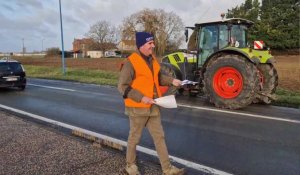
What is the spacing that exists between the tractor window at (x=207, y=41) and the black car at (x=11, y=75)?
886 cm

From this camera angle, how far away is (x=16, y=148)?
5871 mm

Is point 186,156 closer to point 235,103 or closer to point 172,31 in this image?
point 235,103

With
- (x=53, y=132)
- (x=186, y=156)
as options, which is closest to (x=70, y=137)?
(x=53, y=132)

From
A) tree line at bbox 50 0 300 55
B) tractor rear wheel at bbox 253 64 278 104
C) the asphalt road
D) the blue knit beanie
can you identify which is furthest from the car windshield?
tree line at bbox 50 0 300 55

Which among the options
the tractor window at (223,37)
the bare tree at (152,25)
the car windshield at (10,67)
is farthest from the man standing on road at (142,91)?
the bare tree at (152,25)

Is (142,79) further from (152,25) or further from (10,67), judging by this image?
(152,25)

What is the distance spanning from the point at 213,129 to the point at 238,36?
A: 4681mm

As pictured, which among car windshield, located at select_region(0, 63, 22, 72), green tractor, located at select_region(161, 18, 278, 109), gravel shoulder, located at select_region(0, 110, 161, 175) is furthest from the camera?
car windshield, located at select_region(0, 63, 22, 72)

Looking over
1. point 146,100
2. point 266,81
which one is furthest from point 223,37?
point 146,100

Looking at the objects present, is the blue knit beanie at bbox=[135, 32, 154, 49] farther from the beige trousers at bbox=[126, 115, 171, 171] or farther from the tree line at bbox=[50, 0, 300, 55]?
the tree line at bbox=[50, 0, 300, 55]

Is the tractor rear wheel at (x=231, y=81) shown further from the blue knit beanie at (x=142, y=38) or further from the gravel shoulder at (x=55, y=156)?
the blue knit beanie at (x=142, y=38)

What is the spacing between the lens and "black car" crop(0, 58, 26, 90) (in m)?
15.9

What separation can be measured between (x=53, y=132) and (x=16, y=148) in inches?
45.4

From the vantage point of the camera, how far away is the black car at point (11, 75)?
15.9 meters
